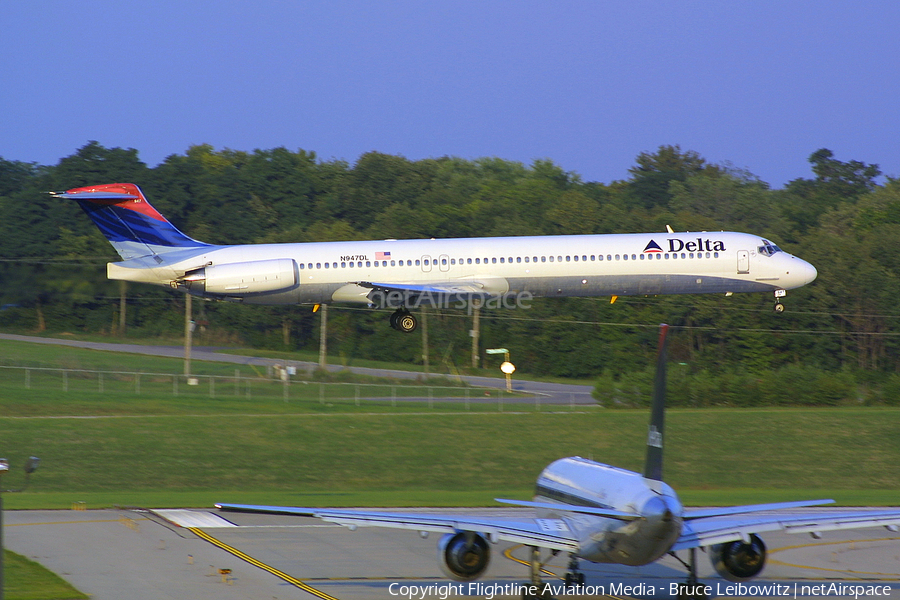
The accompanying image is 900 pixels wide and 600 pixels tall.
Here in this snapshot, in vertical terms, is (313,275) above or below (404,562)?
above

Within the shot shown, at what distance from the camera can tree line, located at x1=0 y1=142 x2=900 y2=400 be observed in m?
74.6

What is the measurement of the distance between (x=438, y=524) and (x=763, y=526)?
576 centimetres

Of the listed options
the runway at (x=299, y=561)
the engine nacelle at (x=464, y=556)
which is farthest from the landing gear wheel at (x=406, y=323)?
the engine nacelle at (x=464, y=556)

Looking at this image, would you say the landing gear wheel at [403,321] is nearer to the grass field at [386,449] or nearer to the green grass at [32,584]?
the grass field at [386,449]

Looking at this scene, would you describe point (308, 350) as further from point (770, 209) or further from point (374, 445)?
point (770, 209)

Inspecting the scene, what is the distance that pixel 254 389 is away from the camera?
6062 centimetres

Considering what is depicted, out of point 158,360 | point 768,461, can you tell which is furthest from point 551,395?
point 158,360

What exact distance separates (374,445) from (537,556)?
1055 inches

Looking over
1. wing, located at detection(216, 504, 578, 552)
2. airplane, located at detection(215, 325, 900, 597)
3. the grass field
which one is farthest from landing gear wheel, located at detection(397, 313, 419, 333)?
wing, located at detection(216, 504, 578, 552)

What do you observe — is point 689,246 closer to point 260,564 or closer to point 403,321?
point 403,321

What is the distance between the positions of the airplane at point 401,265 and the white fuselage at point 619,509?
18.9 m

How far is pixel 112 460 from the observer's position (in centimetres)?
4159

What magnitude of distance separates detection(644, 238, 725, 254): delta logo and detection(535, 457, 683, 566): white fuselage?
20.7 meters

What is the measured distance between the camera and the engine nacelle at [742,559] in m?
18.7
